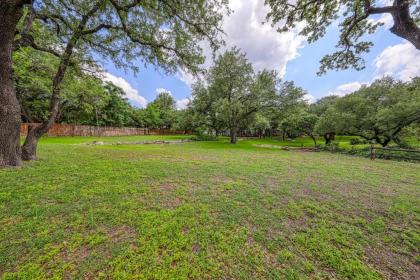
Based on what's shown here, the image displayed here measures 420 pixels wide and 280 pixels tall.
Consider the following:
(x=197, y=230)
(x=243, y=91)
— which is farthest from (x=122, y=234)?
(x=243, y=91)

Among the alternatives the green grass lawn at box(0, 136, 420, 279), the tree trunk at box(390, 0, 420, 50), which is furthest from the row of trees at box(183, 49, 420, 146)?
the green grass lawn at box(0, 136, 420, 279)

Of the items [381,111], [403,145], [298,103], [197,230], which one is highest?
[298,103]

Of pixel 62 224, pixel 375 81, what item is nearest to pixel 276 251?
pixel 62 224

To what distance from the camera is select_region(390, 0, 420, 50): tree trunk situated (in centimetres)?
299

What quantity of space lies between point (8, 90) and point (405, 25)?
919 centimetres

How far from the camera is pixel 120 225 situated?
2.45 meters

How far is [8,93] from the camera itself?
4.26m

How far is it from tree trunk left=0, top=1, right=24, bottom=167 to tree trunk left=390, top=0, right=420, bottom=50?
804cm

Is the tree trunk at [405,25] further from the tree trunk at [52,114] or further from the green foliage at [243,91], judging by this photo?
the green foliage at [243,91]

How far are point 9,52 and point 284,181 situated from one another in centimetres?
825

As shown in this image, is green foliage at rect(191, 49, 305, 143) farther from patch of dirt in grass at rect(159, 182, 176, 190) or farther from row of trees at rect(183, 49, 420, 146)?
patch of dirt in grass at rect(159, 182, 176, 190)

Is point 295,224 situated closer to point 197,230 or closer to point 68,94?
point 197,230

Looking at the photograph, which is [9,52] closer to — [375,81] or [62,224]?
[62,224]

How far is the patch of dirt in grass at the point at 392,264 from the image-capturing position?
1.84 meters
